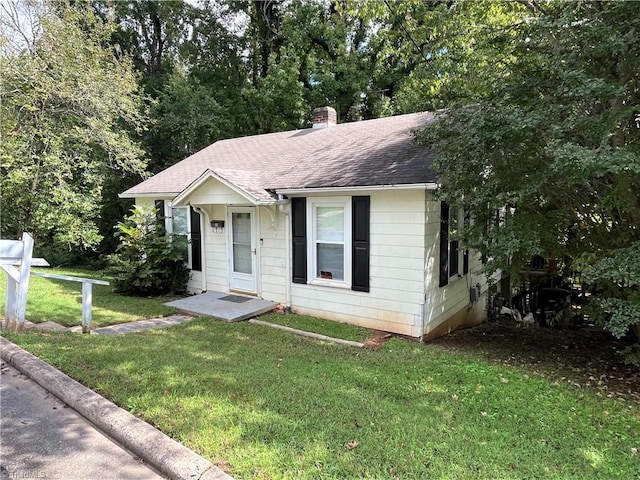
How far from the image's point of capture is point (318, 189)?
7473 millimetres

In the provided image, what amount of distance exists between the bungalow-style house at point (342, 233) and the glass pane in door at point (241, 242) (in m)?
0.02

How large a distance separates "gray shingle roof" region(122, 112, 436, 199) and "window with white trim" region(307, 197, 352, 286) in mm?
476

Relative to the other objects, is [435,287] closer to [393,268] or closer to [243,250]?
[393,268]

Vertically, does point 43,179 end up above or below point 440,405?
above

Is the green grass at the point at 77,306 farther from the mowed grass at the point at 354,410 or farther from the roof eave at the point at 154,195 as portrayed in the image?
the roof eave at the point at 154,195

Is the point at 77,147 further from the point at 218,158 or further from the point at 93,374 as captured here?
the point at 93,374

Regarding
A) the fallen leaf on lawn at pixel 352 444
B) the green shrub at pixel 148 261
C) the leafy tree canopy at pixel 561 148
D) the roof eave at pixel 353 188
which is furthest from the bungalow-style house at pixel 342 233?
the fallen leaf on lawn at pixel 352 444

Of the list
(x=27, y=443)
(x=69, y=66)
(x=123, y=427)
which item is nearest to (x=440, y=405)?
(x=123, y=427)

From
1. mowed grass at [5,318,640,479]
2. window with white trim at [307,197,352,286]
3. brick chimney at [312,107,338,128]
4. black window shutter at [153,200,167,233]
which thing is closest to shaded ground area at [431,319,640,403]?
mowed grass at [5,318,640,479]

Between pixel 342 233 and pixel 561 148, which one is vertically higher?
pixel 561 148

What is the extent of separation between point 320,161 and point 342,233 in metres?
2.14

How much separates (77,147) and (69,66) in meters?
2.82

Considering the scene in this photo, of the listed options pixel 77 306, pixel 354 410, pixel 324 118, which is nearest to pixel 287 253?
pixel 77 306

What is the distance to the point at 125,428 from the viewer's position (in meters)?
3.18
